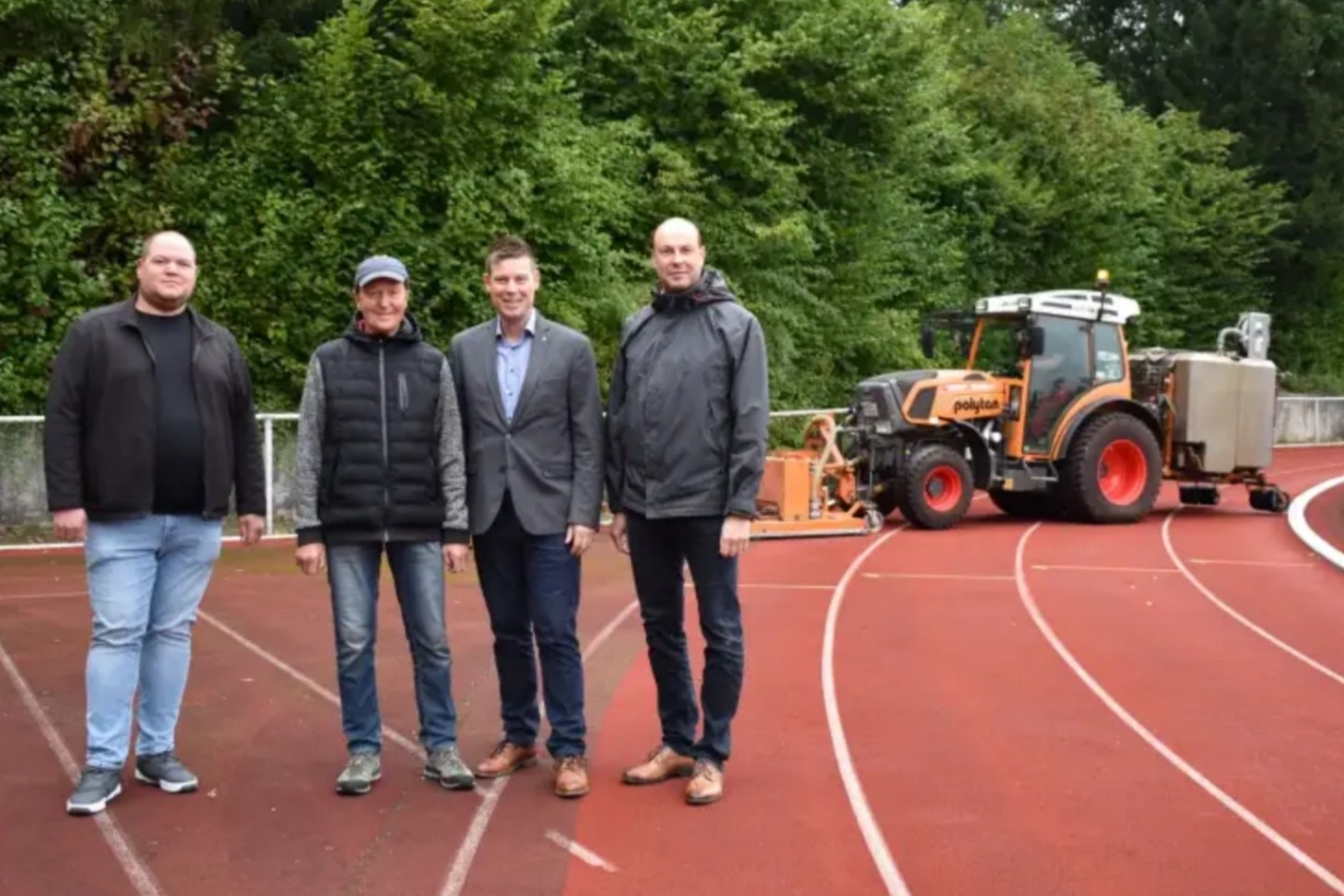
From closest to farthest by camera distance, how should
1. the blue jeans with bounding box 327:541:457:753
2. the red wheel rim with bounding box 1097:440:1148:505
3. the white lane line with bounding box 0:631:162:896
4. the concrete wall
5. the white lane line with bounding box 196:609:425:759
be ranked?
the white lane line with bounding box 0:631:162:896 < the blue jeans with bounding box 327:541:457:753 < the white lane line with bounding box 196:609:425:759 < the concrete wall < the red wheel rim with bounding box 1097:440:1148:505

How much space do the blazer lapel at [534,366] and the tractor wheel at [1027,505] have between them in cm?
1178

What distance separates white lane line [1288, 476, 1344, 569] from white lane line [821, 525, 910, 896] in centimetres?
603

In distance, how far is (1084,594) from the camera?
10883 mm

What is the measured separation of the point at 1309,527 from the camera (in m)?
16.0

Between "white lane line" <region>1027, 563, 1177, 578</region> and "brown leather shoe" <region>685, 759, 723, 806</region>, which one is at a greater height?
"brown leather shoe" <region>685, 759, 723, 806</region>

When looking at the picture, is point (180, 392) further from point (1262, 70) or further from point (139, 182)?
point (1262, 70)

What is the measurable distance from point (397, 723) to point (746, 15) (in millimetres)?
15075

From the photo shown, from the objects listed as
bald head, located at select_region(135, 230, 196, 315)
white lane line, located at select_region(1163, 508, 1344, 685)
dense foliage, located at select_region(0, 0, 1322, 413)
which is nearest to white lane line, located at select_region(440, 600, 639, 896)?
bald head, located at select_region(135, 230, 196, 315)

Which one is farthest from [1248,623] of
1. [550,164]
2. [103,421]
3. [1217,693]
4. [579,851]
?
[550,164]

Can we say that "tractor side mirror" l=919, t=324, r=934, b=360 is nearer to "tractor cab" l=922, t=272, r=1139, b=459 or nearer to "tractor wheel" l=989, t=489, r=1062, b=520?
"tractor cab" l=922, t=272, r=1139, b=459

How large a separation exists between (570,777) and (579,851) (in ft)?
1.91

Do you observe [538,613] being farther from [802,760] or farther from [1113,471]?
[1113,471]

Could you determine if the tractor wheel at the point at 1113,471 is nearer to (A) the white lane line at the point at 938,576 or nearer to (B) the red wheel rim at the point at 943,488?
(B) the red wheel rim at the point at 943,488

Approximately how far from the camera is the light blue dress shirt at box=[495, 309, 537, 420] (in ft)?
17.8
